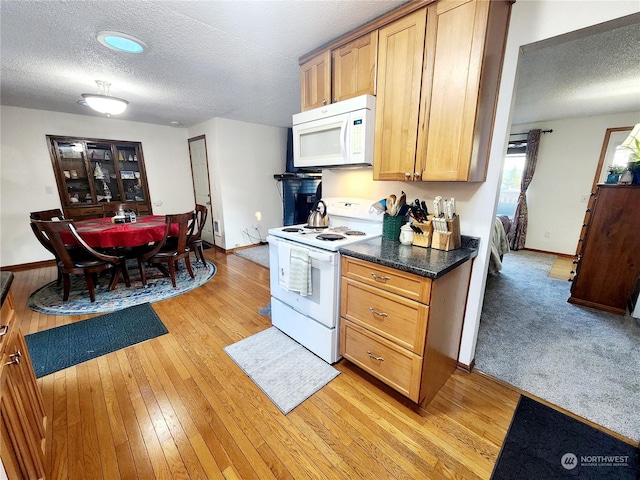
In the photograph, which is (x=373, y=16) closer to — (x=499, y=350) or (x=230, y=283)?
(x=499, y=350)

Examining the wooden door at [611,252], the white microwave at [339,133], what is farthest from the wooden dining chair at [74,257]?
the wooden door at [611,252]

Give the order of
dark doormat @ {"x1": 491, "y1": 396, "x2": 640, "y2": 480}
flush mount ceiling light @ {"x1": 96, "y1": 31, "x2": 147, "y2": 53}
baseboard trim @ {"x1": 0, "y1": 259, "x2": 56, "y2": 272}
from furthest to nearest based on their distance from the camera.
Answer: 1. baseboard trim @ {"x1": 0, "y1": 259, "x2": 56, "y2": 272}
2. flush mount ceiling light @ {"x1": 96, "y1": 31, "x2": 147, "y2": 53}
3. dark doormat @ {"x1": 491, "y1": 396, "x2": 640, "y2": 480}

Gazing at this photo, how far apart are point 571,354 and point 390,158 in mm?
2140

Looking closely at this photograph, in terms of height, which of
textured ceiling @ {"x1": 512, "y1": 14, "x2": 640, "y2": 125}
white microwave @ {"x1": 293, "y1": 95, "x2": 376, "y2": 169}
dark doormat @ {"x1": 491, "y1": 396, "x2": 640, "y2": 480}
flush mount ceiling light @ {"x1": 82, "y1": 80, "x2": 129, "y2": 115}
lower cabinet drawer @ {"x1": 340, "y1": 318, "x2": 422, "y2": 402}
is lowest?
dark doormat @ {"x1": 491, "y1": 396, "x2": 640, "y2": 480}

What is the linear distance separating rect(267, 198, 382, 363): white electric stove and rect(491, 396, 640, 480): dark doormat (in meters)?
1.10

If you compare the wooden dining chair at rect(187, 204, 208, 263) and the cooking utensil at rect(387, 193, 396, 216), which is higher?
the cooking utensil at rect(387, 193, 396, 216)

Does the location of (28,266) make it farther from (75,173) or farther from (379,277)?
(379,277)

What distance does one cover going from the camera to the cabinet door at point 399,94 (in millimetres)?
1546

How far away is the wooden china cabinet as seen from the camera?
416 centimetres

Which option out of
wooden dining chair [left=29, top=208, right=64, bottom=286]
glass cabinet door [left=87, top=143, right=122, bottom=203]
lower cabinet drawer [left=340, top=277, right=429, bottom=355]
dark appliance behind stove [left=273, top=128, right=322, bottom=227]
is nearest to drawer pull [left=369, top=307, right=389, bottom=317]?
lower cabinet drawer [left=340, top=277, right=429, bottom=355]

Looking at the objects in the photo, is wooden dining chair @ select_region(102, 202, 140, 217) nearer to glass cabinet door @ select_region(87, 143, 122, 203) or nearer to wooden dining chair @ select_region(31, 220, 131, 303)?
glass cabinet door @ select_region(87, 143, 122, 203)

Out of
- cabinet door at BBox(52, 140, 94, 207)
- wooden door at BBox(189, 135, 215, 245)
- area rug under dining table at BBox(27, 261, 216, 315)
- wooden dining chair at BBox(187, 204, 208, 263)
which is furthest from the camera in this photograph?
wooden door at BBox(189, 135, 215, 245)

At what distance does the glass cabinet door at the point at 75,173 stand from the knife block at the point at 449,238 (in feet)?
17.8

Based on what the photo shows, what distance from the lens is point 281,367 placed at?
6.32ft
